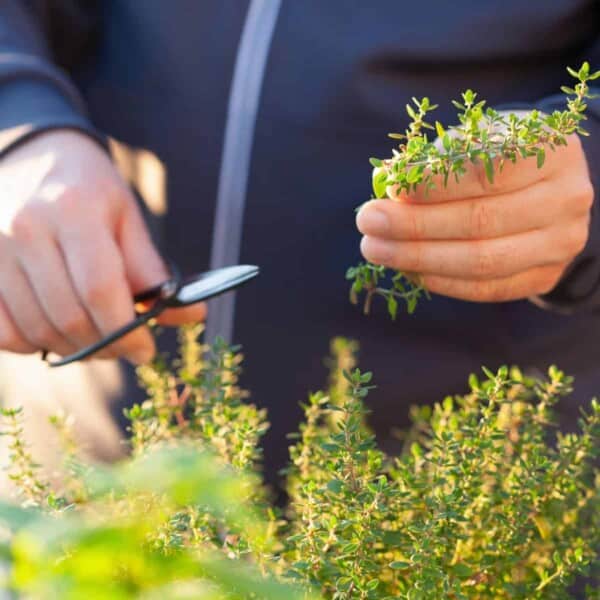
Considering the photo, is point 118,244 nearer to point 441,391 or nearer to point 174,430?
point 174,430

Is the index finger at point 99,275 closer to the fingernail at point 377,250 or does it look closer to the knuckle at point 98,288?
the knuckle at point 98,288

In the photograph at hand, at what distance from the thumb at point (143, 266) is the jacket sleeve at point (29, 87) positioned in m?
0.15

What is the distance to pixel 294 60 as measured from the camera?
114cm

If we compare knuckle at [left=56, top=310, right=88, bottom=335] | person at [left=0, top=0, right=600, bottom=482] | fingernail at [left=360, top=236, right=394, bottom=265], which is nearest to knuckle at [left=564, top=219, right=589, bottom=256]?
person at [left=0, top=0, right=600, bottom=482]

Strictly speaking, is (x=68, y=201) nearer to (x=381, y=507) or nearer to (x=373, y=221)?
(x=373, y=221)

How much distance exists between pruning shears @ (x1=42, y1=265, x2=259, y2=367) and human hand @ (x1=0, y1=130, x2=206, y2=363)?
0.08 ft

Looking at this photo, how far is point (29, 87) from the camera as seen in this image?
41.8 inches

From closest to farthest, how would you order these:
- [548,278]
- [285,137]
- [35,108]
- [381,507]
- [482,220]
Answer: [381,507] < [482,220] < [548,278] < [35,108] < [285,137]

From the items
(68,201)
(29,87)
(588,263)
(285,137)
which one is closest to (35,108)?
(29,87)

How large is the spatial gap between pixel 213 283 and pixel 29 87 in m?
0.48

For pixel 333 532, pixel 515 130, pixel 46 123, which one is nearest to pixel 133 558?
pixel 333 532

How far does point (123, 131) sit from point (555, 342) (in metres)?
0.69

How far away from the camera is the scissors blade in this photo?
0.70 metres

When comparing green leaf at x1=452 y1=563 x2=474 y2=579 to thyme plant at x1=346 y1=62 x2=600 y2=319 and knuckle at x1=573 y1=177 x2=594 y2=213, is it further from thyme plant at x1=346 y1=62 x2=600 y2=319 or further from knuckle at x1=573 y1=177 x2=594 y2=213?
knuckle at x1=573 y1=177 x2=594 y2=213
